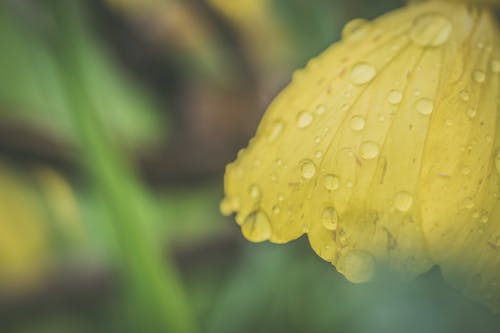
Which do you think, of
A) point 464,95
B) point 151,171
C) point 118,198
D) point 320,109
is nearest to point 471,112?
point 464,95

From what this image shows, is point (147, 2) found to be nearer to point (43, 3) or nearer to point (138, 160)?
point (138, 160)

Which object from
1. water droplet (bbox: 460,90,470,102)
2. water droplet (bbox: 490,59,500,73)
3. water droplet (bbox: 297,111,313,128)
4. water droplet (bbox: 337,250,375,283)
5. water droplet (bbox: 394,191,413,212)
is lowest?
water droplet (bbox: 337,250,375,283)

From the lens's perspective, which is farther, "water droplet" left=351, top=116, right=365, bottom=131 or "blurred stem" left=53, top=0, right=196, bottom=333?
"blurred stem" left=53, top=0, right=196, bottom=333

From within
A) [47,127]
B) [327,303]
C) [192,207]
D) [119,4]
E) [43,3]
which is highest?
[43,3]

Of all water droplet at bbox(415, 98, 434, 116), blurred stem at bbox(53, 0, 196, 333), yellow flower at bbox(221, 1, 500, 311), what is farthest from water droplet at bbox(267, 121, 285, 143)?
blurred stem at bbox(53, 0, 196, 333)

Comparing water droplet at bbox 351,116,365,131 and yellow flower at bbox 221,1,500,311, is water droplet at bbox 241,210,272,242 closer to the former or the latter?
yellow flower at bbox 221,1,500,311

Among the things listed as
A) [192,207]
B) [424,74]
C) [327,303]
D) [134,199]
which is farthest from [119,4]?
[424,74]

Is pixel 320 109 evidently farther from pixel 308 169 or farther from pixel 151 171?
pixel 151 171

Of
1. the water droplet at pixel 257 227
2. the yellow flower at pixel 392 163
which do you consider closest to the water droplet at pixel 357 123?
the yellow flower at pixel 392 163
